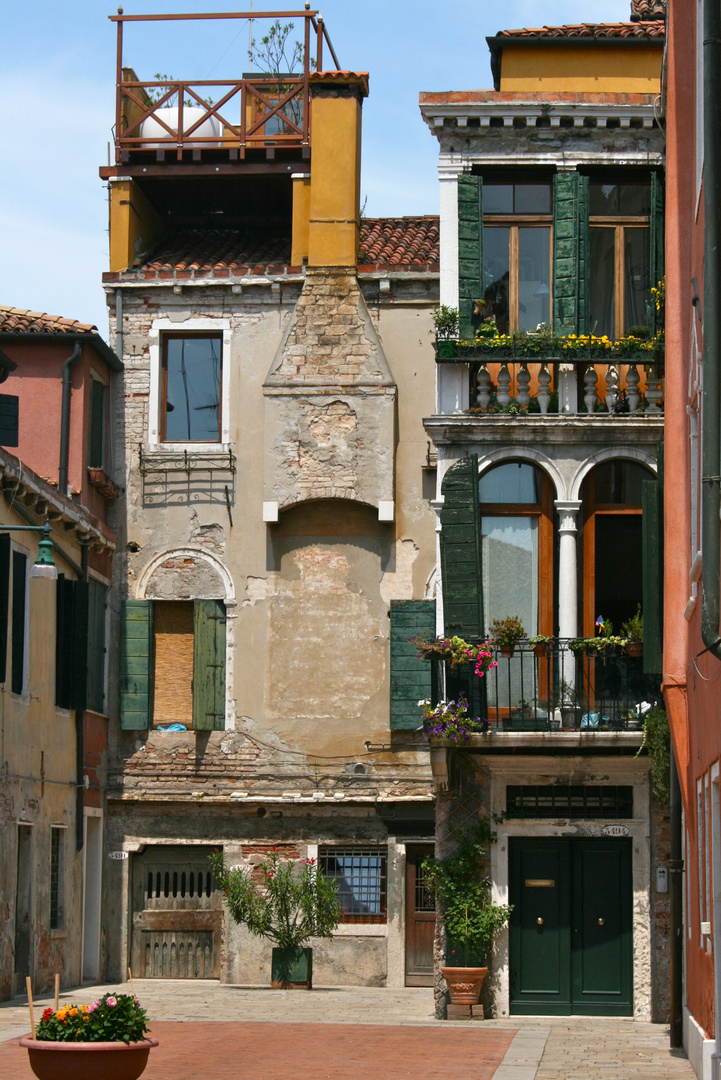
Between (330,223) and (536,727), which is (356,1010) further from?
(330,223)

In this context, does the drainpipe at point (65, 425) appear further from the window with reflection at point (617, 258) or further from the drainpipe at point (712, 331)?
the drainpipe at point (712, 331)

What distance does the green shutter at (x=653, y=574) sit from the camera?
15.6 meters

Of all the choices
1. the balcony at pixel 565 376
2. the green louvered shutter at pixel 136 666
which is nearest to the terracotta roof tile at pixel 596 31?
the balcony at pixel 565 376

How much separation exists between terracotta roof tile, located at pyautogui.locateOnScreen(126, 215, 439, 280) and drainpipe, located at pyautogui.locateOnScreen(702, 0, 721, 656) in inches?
510

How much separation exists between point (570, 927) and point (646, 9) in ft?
42.1

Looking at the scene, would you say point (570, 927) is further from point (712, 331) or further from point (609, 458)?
point (712, 331)

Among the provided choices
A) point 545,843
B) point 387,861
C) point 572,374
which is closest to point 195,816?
point 387,861

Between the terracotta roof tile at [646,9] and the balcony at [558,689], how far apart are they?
963 centimetres

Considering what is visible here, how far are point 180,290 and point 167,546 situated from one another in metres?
3.72

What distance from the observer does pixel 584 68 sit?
18594 mm

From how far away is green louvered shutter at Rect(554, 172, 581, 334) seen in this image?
17.8 metres

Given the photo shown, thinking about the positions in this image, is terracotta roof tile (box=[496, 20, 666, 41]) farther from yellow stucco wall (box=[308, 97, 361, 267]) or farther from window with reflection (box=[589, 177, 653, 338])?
yellow stucco wall (box=[308, 97, 361, 267])

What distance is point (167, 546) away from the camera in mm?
22703

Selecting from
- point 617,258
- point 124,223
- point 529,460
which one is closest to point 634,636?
point 529,460
